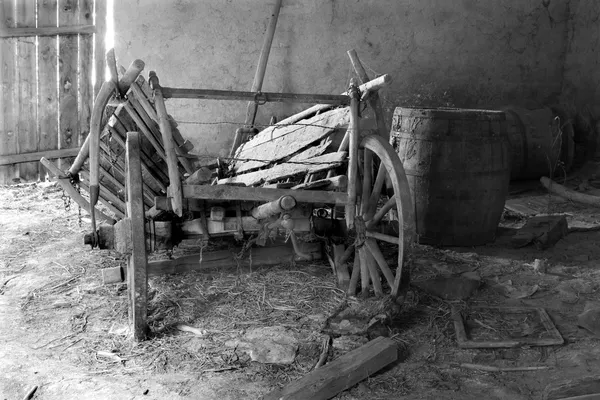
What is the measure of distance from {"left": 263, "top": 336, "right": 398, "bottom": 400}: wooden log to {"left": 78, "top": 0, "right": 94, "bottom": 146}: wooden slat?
5.38 meters

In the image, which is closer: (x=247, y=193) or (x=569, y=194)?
(x=247, y=193)

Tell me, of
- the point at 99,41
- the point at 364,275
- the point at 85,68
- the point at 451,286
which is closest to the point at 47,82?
the point at 85,68

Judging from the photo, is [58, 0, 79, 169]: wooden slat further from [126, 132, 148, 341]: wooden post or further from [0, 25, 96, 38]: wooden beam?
[126, 132, 148, 341]: wooden post

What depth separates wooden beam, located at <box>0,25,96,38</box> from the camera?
21.7 feet

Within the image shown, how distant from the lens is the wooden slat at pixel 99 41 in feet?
23.6

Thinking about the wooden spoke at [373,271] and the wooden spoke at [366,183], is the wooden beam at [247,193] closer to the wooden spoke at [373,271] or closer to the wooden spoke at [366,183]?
the wooden spoke at [366,183]

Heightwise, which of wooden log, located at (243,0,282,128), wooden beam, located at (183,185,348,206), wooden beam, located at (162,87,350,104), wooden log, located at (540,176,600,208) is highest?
wooden log, located at (243,0,282,128)

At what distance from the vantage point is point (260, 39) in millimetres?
7102

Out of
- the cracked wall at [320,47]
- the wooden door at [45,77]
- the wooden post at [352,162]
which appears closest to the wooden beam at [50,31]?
the wooden door at [45,77]

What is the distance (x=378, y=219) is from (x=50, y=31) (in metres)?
4.95

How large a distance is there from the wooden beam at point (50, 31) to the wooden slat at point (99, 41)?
77mm

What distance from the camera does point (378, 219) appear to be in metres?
3.58

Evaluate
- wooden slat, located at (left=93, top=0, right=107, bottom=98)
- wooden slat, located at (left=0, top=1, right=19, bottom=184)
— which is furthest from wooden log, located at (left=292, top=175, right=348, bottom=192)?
wooden slat, located at (left=0, top=1, right=19, bottom=184)

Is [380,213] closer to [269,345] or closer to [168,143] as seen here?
[269,345]
